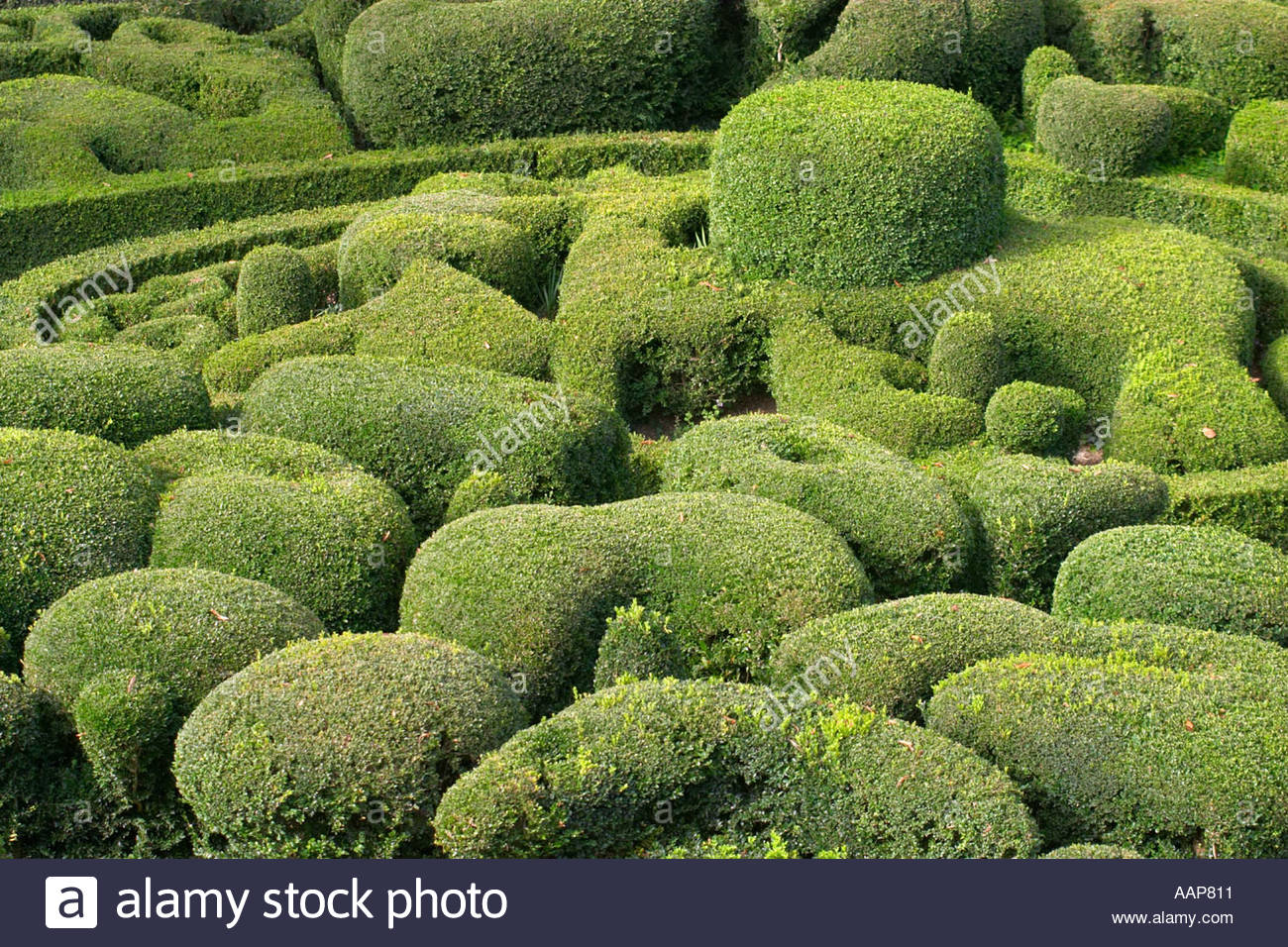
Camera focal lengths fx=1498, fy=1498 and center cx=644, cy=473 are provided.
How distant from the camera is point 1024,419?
16.5 meters

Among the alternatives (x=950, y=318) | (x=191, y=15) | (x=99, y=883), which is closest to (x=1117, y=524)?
(x=950, y=318)

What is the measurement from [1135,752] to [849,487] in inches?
194

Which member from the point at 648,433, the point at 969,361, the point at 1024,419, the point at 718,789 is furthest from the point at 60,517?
the point at 969,361

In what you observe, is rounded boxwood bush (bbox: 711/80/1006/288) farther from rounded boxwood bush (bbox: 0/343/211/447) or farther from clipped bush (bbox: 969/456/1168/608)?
rounded boxwood bush (bbox: 0/343/211/447)

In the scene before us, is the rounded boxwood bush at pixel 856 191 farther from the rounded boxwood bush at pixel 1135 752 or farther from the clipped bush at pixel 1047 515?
the rounded boxwood bush at pixel 1135 752

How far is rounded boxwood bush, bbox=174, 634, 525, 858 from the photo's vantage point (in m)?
9.80

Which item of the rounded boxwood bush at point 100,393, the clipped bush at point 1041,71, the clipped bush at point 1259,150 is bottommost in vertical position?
the rounded boxwood bush at point 100,393

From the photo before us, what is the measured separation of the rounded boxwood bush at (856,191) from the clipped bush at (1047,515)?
479cm

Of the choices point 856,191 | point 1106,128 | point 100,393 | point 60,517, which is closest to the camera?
point 60,517

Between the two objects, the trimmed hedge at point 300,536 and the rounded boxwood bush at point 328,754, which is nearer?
the rounded boxwood bush at point 328,754

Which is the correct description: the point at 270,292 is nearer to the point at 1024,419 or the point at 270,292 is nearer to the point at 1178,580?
the point at 1024,419

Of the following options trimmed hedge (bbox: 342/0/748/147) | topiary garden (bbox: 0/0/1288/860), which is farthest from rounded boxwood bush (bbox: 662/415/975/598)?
trimmed hedge (bbox: 342/0/748/147)

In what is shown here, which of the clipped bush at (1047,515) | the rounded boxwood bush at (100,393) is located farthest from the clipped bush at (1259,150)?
the rounded boxwood bush at (100,393)

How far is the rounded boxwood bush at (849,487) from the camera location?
46.8 ft
